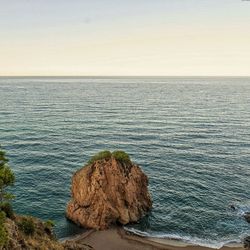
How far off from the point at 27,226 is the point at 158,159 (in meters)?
51.6

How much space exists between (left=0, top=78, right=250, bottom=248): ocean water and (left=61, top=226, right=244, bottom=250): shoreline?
162 centimetres

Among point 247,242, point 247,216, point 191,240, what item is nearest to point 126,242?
point 191,240

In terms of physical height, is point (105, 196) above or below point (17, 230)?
below

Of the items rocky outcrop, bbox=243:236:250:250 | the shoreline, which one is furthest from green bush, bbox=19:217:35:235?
rocky outcrop, bbox=243:236:250:250

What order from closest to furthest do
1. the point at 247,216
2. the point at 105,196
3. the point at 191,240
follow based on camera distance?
the point at 191,240 → the point at 105,196 → the point at 247,216

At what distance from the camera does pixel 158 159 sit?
3287 inches

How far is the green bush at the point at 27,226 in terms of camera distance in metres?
34.6

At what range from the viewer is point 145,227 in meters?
54.8

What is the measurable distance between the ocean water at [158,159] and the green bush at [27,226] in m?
17.5

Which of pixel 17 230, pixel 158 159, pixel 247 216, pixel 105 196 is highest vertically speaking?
pixel 17 230

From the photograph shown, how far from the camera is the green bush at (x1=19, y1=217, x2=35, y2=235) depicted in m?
34.6

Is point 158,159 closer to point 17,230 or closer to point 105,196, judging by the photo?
point 105,196

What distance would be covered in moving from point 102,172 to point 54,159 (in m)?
27.6

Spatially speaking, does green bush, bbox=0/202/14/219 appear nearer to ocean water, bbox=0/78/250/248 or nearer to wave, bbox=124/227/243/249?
ocean water, bbox=0/78/250/248
